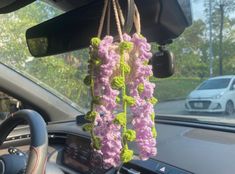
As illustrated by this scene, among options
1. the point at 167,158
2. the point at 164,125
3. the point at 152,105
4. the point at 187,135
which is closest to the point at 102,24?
the point at 152,105

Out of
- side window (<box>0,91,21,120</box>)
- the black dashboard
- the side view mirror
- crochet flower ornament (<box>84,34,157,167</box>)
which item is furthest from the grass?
crochet flower ornament (<box>84,34,157,167</box>)

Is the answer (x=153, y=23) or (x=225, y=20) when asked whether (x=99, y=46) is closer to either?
(x=153, y=23)

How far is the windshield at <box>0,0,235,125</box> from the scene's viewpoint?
2.96 m

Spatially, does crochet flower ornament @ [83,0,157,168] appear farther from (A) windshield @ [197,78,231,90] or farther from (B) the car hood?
(B) the car hood

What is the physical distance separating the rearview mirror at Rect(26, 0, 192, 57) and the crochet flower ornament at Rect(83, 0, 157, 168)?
0.49 ft

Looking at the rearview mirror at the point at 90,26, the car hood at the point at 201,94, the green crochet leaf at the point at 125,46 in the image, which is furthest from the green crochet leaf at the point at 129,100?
the car hood at the point at 201,94

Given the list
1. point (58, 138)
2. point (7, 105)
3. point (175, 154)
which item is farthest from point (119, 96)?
point (7, 105)

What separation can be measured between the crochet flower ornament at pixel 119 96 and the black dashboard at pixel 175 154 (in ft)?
1.45

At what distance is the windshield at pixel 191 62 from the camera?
9.72 feet

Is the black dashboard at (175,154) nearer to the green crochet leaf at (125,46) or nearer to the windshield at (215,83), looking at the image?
the green crochet leaf at (125,46)

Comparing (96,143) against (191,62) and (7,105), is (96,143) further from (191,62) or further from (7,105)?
(7,105)

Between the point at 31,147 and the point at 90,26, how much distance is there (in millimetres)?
599

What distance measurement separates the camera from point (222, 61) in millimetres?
3266

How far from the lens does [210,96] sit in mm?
4070
